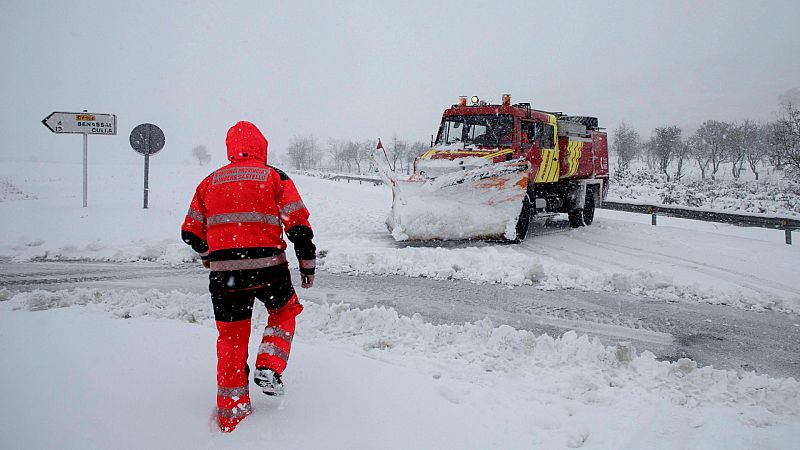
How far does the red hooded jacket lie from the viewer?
259cm

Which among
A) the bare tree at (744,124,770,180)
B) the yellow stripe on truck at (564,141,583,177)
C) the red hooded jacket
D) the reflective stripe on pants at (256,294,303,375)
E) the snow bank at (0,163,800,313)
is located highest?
the bare tree at (744,124,770,180)

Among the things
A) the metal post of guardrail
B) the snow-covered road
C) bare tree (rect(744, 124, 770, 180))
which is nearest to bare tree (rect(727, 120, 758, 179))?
bare tree (rect(744, 124, 770, 180))

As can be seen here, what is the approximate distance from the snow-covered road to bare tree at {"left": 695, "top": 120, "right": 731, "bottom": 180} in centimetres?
4748

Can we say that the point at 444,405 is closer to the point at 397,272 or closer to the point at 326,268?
the point at 397,272

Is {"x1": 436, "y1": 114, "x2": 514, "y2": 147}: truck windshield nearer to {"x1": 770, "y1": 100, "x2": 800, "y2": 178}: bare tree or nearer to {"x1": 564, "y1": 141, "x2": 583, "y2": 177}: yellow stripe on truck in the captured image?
{"x1": 564, "y1": 141, "x2": 583, "y2": 177}: yellow stripe on truck

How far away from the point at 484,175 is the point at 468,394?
238 inches

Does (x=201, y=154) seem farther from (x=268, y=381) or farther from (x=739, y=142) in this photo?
(x=268, y=381)

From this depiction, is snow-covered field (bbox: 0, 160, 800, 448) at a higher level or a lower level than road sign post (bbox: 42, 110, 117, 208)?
lower

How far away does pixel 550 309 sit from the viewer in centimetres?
532

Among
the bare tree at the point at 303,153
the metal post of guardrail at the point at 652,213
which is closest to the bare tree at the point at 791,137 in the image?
the metal post of guardrail at the point at 652,213

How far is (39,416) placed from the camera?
101 inches

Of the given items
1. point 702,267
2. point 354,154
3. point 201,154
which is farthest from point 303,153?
point 702,267

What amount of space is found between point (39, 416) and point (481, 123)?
340 inches

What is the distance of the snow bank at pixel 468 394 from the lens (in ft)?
8.39
